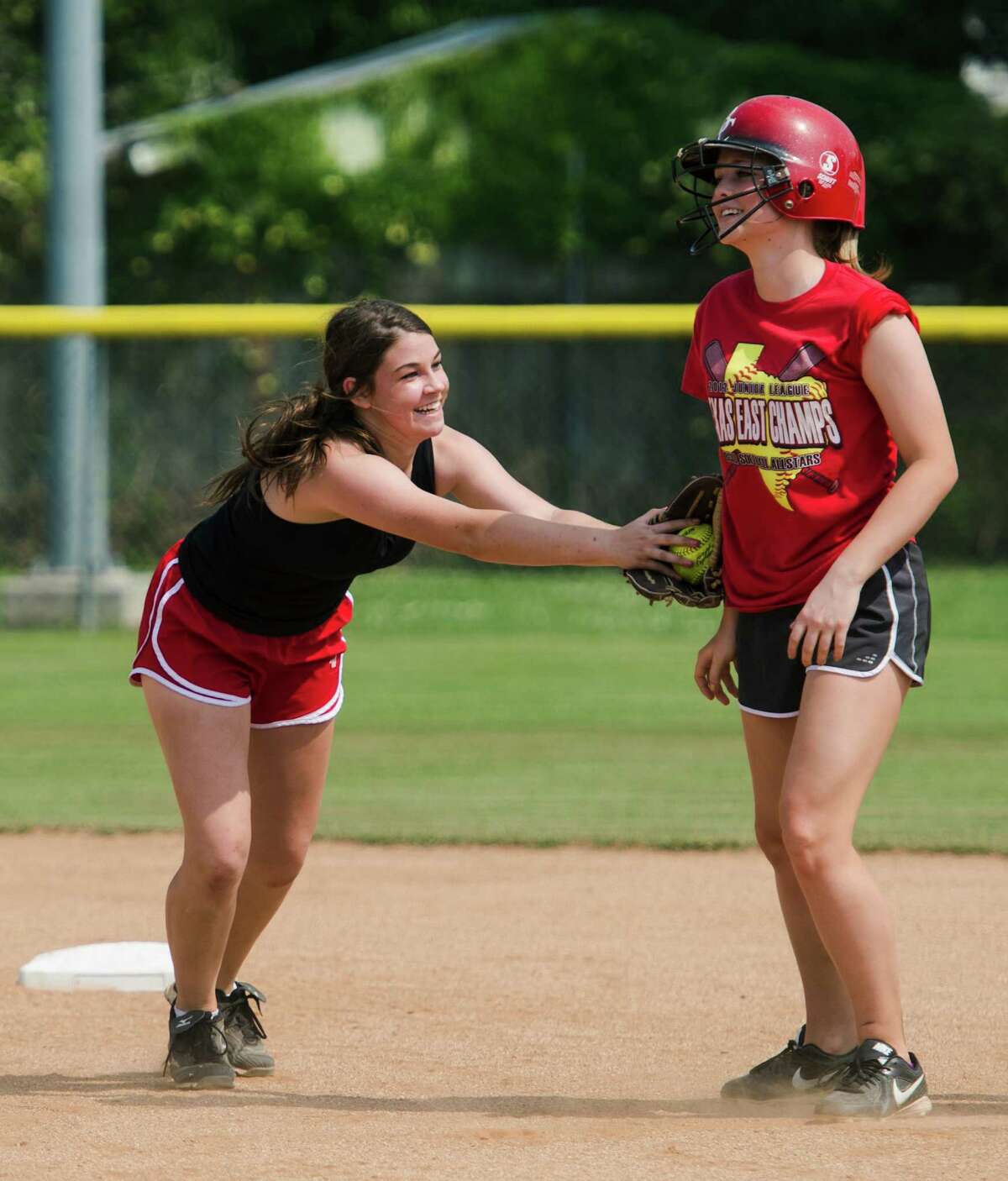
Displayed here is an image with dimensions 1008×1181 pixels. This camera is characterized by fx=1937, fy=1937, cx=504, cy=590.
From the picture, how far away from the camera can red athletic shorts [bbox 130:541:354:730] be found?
4.14 m

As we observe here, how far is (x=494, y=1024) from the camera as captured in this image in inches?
185

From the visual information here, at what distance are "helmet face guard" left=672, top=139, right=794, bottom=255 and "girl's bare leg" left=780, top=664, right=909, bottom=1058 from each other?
2.99 ft

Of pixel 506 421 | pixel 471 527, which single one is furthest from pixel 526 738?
pixel 506 421

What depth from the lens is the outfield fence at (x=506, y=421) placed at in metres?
15.2

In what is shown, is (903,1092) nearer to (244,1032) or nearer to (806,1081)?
(806,1081)

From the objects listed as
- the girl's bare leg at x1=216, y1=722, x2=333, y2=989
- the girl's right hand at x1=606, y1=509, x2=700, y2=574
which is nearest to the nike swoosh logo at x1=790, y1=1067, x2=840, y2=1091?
the girl's right hand at x1=606, y1=509, x2=700, y2=574

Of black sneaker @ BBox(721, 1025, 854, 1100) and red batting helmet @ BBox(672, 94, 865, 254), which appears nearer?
red batting helmet @ BBox(672, 94, 865, 254)

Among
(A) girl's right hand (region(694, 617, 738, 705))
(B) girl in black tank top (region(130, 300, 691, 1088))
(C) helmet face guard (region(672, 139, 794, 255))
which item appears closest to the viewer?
(C) helmet face guard (region(672, 139, 794, 255))

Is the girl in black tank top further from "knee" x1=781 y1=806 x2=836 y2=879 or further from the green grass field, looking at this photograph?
the green grass field

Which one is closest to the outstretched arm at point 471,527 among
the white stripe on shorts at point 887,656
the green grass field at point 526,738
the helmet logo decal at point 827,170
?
the white stripe on shorts at point 887,656

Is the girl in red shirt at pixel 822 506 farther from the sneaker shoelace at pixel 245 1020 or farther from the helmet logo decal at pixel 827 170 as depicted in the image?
the sneaker shoelace at pixel 245 1020

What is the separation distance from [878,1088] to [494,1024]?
1.25m

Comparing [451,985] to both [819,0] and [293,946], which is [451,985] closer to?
[293,946]

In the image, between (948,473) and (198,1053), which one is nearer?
(948,473)
